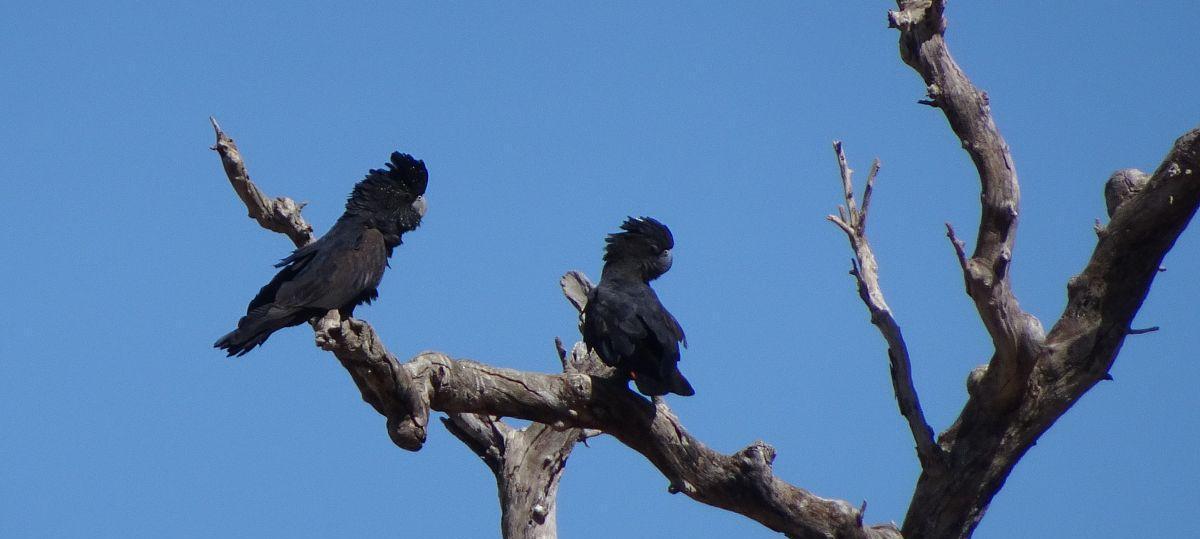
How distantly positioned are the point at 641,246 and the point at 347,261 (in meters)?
1.72

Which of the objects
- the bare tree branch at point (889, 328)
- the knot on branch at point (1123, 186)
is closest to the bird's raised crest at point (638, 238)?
the bare tree branch at point (889, 328)

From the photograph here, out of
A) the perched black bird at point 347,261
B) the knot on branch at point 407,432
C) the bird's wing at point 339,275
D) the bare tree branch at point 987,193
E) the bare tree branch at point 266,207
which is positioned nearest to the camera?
the knot on branch at point 407,432

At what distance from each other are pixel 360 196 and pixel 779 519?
3.52 m

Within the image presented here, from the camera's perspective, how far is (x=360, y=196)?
8.30 metres

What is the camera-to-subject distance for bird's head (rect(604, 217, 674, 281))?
7.18 metres

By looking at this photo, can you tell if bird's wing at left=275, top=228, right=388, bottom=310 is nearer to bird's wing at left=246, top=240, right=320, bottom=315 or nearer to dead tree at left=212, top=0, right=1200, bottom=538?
bird's wing at left=246, top=240, right=320, bottom=315

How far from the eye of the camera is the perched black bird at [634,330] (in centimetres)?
628

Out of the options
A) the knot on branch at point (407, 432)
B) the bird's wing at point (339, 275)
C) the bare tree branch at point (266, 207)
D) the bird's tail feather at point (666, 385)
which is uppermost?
the bare tree branch at point (266, 207)

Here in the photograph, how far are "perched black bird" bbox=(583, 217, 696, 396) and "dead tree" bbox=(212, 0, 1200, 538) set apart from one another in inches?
5.6

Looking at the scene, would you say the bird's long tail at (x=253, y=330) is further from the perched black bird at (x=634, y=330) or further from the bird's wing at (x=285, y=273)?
the perched black bird at (x=634, y=330)

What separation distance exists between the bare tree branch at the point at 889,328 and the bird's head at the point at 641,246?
3.21ft

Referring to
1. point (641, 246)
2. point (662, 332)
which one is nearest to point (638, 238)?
point (641, 246)

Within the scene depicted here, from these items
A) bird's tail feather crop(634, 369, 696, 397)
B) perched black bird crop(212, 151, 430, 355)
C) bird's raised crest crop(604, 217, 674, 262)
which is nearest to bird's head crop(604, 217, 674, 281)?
bird's raised crest crop(604, 217, 674, 262)

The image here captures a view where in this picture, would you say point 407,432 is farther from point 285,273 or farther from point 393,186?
point 393,186
